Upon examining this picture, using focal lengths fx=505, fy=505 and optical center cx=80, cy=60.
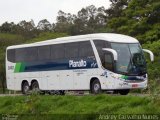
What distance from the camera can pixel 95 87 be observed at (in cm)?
2556

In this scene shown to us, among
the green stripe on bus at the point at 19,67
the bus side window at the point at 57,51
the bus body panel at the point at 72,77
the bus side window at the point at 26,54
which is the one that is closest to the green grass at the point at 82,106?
the bus body panel at the point at 72,77

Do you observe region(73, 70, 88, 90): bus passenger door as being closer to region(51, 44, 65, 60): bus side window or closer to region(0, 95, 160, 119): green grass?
region(51, 44, 65, 60): bus side window

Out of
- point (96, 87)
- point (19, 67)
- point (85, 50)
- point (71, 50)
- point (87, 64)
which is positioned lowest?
point (96, 87)

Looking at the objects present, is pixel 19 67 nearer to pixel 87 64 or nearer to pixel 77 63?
pixel 77 63

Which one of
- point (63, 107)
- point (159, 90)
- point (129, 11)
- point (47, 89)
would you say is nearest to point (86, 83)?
point (47, 89)

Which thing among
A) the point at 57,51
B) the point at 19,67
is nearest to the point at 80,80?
the point at 57,51

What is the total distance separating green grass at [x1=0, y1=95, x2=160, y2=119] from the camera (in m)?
15.8

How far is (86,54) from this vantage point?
1022 inches

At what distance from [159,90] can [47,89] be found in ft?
49.0

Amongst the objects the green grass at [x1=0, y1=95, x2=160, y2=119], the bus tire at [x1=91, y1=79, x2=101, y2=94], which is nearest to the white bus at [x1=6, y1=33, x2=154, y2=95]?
the bus tire at [x1=91, y1=79, x2=101, y2=94]

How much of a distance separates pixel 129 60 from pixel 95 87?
2.24m

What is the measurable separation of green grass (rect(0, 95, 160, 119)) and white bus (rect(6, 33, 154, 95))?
14.2 feet

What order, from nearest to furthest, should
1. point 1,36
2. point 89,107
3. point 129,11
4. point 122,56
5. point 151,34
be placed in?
1. point 89,107
2. point 122,56
3. point 151,34
4. point 129,11
5. point 1,36

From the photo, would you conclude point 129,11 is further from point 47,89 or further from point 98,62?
point 98,62
